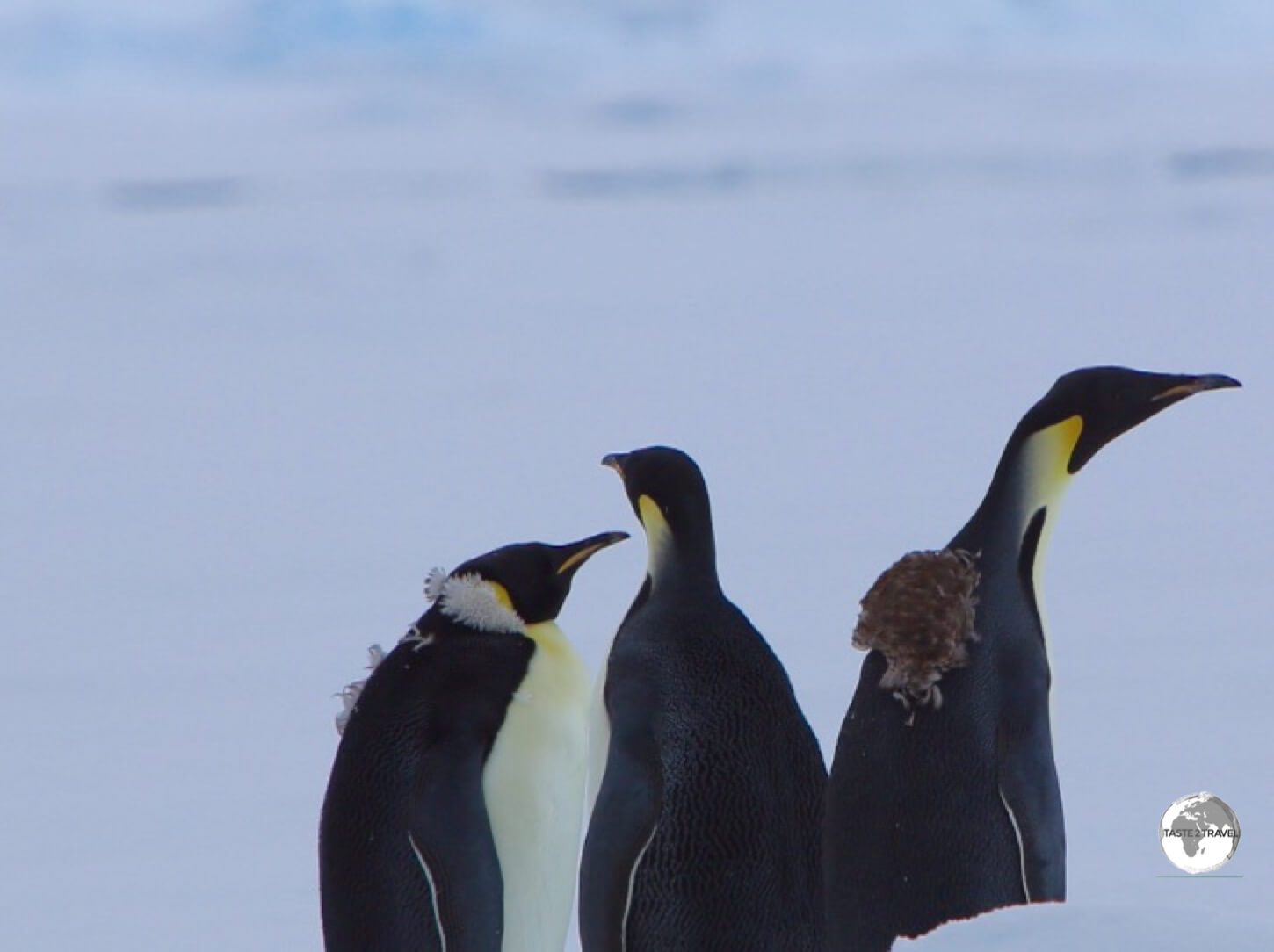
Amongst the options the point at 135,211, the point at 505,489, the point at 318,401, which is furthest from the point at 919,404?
the point at 135,211

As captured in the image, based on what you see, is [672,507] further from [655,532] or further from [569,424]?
[569,424]

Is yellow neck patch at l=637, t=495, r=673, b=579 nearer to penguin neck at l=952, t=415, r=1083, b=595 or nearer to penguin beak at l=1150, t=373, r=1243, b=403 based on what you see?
penguin neck at l=952, t=415, r=1083, b=595

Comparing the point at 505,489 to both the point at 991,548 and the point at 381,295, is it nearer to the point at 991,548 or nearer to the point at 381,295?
the point at 991,548

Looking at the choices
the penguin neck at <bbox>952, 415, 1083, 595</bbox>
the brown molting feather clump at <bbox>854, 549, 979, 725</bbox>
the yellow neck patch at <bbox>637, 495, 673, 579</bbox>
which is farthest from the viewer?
the yellow neck patch at <bbox>637, 495, 673, 579</bbox>

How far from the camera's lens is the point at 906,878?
246cm

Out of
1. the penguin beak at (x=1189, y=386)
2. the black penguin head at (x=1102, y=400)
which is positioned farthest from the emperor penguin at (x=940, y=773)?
the penguin beak at (x=1189, y=386)

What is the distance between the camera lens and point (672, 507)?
8.68 feet

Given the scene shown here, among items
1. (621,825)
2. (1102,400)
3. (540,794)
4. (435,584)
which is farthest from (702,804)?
(1102,400)

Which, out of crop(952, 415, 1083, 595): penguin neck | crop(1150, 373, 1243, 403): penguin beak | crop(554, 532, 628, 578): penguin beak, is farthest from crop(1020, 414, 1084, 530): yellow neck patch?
crop(554, 532, 628, 578): penguin beak

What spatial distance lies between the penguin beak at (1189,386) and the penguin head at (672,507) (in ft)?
1.98

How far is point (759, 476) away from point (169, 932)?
5516mm

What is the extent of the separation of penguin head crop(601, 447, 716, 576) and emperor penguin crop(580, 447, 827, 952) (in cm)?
9

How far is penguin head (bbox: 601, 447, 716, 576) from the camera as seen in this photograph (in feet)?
8.66

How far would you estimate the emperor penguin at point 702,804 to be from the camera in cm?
249
